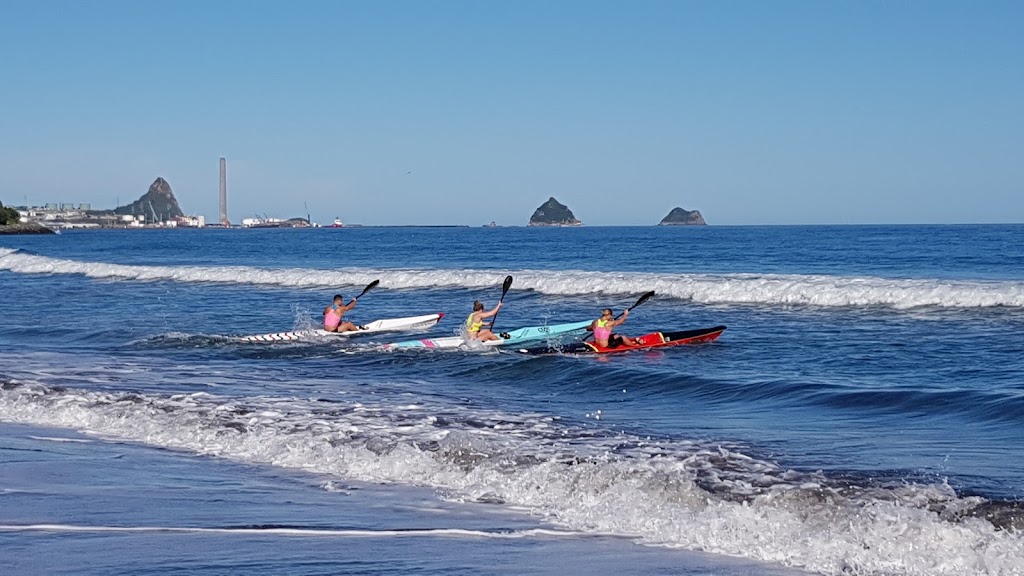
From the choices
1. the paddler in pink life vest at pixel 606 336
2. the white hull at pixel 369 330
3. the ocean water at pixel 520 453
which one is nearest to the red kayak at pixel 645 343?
the paddler in pink life vest at pixel 606 336

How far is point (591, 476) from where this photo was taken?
8258mm

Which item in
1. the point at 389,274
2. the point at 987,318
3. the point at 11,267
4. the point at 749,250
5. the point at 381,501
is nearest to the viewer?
the point at 381,501

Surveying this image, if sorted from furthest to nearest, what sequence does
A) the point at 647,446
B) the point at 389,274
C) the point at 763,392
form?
1. the point at 389,274
2. the point at 763,392
3. the point at 647,446

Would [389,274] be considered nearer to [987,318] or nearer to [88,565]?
[987,318]

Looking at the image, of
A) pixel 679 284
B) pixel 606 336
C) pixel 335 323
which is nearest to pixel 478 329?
pixel 606 336

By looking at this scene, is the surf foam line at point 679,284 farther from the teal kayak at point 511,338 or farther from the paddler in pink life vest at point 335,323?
the paddler in pink life vest at point 335,323

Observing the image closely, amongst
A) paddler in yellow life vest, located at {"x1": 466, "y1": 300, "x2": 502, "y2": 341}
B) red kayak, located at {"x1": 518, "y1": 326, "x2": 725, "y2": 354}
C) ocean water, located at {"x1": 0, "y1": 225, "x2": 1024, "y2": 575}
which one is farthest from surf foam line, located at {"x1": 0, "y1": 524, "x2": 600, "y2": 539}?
paddler in yellow life vest, located at {"x1": 466, "y1": 300, "x2": 502, "y2": 341}

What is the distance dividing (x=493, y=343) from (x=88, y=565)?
1353 cm

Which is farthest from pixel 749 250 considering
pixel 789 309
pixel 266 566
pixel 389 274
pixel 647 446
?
pixel 266 566

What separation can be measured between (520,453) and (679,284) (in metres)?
23.5

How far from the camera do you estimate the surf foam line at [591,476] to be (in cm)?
655

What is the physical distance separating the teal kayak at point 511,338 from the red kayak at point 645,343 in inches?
40.1

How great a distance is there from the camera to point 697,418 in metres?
11.4

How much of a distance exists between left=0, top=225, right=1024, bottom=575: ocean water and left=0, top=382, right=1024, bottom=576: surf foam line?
3cm
